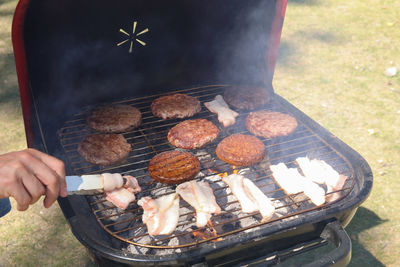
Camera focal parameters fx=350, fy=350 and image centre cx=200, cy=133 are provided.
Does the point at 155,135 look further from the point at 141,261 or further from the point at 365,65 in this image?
the point at 365,65

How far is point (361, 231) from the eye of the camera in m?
3.40

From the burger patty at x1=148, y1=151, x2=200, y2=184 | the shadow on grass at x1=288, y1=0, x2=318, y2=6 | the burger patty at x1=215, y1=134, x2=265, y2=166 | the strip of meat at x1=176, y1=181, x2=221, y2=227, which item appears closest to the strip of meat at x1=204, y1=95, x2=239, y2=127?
the burger patty at x1=215, y1=134, x2=265, y2=166

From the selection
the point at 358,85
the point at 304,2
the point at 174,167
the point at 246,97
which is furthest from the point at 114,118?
the point at 304,2

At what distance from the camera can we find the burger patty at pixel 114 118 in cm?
310

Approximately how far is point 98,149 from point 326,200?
1811 millimetres

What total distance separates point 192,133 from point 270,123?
0.72 meters

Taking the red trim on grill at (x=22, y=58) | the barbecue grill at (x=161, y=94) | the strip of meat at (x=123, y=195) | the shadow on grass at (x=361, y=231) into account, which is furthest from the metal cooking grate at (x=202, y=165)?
the shadow on grass at (x=361, y=231)

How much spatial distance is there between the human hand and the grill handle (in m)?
1.42

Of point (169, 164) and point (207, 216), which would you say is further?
point (169, 164)

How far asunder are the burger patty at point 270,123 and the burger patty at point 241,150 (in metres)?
0.12

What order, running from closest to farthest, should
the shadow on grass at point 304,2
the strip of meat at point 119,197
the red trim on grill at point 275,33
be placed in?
the strip of meat at point 119,197, the red trim on grill at point 275,33, the shadow on grass at point 304,2

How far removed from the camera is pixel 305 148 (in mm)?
3041

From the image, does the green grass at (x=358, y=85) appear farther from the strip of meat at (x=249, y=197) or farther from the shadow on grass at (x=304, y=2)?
the strip of meat at (x=249, y=197)

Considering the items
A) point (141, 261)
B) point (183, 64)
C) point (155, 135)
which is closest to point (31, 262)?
point (155, 135)
